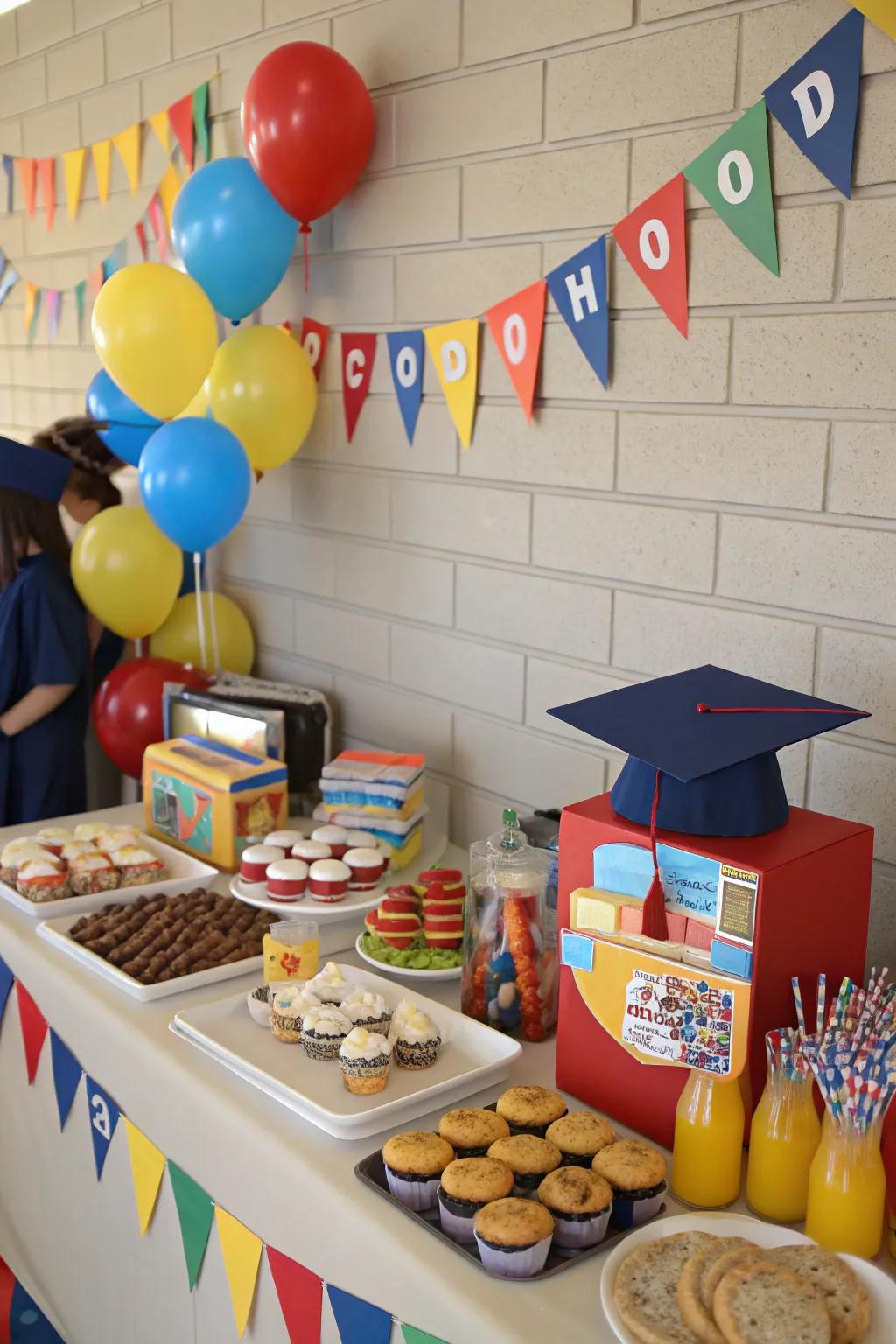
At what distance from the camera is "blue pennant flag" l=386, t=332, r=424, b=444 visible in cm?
227

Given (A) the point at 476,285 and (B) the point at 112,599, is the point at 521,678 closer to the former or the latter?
(A) the point at 476,285

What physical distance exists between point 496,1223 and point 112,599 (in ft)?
6.03

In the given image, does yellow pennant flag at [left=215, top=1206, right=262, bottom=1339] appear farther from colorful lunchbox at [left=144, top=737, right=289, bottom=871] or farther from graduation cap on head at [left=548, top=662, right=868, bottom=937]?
colorful lunchbox at [left=144, top=737, right=289, bottom=871]

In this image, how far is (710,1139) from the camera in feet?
3.92

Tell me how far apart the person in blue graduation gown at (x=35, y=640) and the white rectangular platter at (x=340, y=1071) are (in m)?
1.30

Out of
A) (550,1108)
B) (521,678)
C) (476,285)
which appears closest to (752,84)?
(476,285)

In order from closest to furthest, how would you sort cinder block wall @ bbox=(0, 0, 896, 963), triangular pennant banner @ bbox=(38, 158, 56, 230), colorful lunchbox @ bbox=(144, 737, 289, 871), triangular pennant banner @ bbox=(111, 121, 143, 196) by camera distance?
cinder block wall @ bbox=(0, 0, 896, 963)
colorful lunchbox @ bbox=(144, 737, 289, 871)
triangular pennant banner @ bbox=(111, 121, 143, 196)
triangular pennant banner @ bbox=(38, 158, 56, 230)

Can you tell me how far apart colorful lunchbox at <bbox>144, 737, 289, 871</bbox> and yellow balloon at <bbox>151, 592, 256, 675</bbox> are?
1.85 ft

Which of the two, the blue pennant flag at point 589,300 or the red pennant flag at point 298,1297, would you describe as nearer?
A: the red pennant flag at point 298,1297

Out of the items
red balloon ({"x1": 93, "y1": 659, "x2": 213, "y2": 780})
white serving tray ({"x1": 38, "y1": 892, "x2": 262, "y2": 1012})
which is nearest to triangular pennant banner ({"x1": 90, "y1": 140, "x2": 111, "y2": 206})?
red balloon ({"x1": 93, "y1": 659, "x2": 213, "y2": 780})

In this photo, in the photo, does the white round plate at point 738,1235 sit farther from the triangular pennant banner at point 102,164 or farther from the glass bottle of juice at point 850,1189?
the triangular pennant banner at point 102,164

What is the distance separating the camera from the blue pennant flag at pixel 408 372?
89.3 inches

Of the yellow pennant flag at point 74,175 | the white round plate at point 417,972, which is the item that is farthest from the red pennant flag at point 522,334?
the yellow pennant flag at point 74,175

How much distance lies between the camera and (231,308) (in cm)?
243
